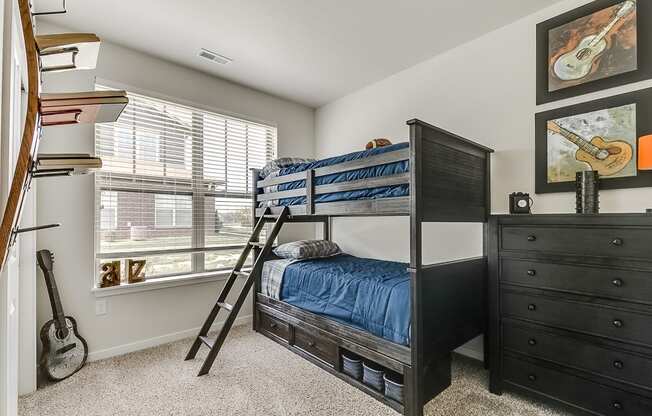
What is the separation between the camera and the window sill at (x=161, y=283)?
9.03ft

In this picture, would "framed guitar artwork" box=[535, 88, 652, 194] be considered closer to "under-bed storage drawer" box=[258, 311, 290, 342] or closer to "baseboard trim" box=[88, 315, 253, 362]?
"under-bed storage drawer" box=[258, 311, 290, 342]

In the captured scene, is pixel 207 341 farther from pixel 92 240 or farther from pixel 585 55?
pixel 585 55

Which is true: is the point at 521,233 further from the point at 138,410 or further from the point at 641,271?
the point at 138,410

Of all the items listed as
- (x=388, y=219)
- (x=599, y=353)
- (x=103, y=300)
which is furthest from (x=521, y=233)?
(x=103, y=300)

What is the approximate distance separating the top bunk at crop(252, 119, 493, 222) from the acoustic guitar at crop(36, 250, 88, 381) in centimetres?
194

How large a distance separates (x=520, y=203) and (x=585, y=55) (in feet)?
3.60

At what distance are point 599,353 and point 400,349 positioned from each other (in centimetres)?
108

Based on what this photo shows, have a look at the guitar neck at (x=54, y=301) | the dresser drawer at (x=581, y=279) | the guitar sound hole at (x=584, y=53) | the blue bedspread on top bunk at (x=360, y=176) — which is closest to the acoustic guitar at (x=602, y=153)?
the guitar sound hole at (x=584, y=53)

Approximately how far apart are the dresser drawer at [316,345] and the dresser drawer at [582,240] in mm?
1476

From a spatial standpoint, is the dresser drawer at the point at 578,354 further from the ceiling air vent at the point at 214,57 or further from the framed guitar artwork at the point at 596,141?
the ceiling air vent at the point at 214,57

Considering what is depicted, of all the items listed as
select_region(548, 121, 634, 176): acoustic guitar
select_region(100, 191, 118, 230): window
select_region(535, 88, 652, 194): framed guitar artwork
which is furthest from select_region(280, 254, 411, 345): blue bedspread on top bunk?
select_region(100, 191, 118, 230): window

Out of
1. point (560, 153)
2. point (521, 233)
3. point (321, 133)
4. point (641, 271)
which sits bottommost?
point (641, 271)

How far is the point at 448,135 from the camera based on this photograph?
2.15 m

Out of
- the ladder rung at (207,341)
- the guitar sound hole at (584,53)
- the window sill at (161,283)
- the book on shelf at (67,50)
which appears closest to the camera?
the book on shelf at (67,50)
